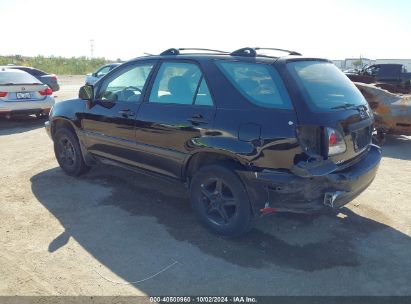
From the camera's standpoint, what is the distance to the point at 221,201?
3.79 meters

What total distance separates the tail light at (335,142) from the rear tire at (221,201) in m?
0.88

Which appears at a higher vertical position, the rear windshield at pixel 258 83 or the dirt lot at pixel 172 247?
the rear windshield at pixel 258 83

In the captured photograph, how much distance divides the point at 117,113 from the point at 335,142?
2.63m

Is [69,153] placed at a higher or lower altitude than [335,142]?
lower

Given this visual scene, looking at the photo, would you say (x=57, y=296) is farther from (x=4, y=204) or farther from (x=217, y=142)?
(x=4, y=204)

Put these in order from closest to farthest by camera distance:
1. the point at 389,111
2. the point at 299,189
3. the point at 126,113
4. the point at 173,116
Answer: the point at 299,189, the point at 173,116, the point at 126,113, the point at 389,111

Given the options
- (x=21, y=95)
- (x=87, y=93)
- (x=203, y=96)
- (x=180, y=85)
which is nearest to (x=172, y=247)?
(x=203, y=96)

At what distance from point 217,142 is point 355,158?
1.39 meters

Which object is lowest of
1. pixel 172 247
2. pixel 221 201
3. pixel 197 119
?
pixel 172 247

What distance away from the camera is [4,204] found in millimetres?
4648

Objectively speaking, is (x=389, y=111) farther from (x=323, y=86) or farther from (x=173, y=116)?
(x=173, y=116)

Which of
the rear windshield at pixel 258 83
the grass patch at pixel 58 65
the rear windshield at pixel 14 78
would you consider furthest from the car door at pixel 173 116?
the grass patch at pixel 58 65

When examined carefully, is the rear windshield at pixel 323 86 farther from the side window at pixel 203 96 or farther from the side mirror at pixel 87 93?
the side mirror at pixel 87 93

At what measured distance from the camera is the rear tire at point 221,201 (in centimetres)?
359
